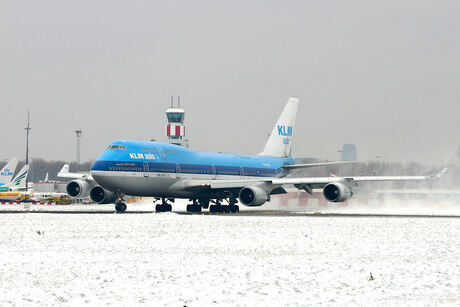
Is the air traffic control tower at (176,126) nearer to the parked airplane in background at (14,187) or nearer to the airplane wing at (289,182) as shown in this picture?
the parked airplane in background at (14,187)

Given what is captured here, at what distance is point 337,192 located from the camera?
4650cm

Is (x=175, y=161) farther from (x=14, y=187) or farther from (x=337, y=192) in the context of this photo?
(x=14, y=187)

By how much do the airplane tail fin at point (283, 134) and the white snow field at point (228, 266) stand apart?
33.9 m

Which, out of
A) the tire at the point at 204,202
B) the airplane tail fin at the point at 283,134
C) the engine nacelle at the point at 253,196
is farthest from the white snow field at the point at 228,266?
the airplane tail fin at the point at 283,134

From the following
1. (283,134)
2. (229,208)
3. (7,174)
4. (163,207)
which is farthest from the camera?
(7,174)

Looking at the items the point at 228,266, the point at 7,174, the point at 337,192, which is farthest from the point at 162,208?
the point at 7,174

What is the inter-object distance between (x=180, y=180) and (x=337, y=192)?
1135 centimetres

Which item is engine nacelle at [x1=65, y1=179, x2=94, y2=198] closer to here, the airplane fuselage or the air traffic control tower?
the airplane fuselage

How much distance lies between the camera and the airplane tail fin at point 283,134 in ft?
210

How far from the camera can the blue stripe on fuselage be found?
46.1 m

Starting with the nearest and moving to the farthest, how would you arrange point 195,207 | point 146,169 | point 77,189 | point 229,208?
point 146,169, point 229,208, point 77,189, point 195,207

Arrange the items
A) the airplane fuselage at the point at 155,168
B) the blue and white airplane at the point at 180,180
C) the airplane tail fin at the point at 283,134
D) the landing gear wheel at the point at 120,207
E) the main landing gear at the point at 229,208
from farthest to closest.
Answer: the airplane tail fin at the point at 283,134 → the main landing gear at the point at 229,208 → the landing gear wheel at the point at 120,207 → the blue and white airplane at the point at 180,180 → the airplane fuselage at the point at 155,168

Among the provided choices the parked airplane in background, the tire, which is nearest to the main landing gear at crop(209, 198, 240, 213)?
the tire

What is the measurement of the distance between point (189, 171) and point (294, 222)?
16.7 metres
